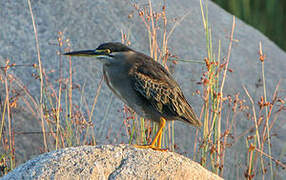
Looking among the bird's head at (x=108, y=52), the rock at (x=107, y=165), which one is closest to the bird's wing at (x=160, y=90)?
the bird's head at (x=108, y=52)

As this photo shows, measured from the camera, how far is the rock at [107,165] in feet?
10.7

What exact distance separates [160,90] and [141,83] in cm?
18

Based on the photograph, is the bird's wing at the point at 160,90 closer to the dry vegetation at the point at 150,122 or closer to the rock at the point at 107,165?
the dry vegetation at the point at 150,122

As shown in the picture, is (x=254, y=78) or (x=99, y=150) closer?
(x=99, y=150)

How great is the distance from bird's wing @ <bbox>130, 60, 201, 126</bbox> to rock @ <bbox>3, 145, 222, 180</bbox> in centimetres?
59

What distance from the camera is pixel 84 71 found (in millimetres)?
5508

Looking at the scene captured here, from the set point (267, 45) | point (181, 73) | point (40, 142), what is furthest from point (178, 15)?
point (40, 142)

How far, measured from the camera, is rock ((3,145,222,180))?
10.7 feet

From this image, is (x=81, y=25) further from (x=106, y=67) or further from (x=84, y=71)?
(x=106, y=67)

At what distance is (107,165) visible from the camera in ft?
11.0

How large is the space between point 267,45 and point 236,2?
255cm

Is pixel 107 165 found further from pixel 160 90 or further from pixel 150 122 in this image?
pixel 150 122

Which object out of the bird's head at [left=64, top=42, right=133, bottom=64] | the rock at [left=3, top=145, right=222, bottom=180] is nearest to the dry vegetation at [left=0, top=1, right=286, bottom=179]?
the bird's head at [left=64, top=42, right=133, bottom=64]

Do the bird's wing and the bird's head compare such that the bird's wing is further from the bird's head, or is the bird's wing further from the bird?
the bird's head
